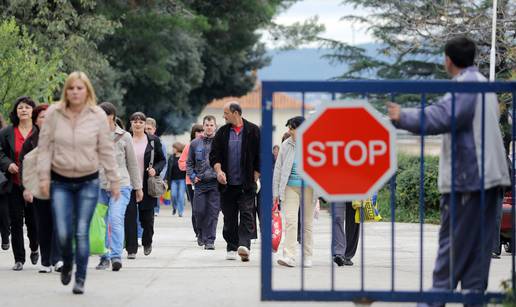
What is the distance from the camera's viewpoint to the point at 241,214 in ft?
50.8

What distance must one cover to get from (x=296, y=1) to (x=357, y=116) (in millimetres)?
53464

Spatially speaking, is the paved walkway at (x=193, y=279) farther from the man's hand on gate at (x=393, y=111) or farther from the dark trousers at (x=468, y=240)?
the man's hand on gate at (x=393, y=111)

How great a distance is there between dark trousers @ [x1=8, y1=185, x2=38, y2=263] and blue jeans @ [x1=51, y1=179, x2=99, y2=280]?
2804mm

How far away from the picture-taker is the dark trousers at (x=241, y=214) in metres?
15.3

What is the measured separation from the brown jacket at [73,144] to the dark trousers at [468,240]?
3.32 metres

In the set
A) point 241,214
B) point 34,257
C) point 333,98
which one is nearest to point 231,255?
point 241,214

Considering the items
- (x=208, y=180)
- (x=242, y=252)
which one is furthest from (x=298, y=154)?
(x=208, y=180)

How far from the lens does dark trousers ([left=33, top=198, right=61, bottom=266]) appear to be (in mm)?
12797

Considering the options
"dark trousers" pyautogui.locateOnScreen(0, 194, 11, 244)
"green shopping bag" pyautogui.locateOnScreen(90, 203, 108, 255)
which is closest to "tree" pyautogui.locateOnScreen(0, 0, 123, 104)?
"dark trousers" pyautogui.locateOnScreen(0, 194, 11, 244)

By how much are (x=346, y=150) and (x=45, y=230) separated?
5.05 meters

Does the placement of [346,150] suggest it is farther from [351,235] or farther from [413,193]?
[413,193]

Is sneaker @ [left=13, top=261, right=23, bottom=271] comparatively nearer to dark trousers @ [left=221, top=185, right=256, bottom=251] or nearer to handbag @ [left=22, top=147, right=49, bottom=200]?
handbag @ [left=22, top=147, right=49, bottom=200]

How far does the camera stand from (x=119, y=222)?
14.0 meters

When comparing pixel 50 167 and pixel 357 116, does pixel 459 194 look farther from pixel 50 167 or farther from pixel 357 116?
pixel 50 167
